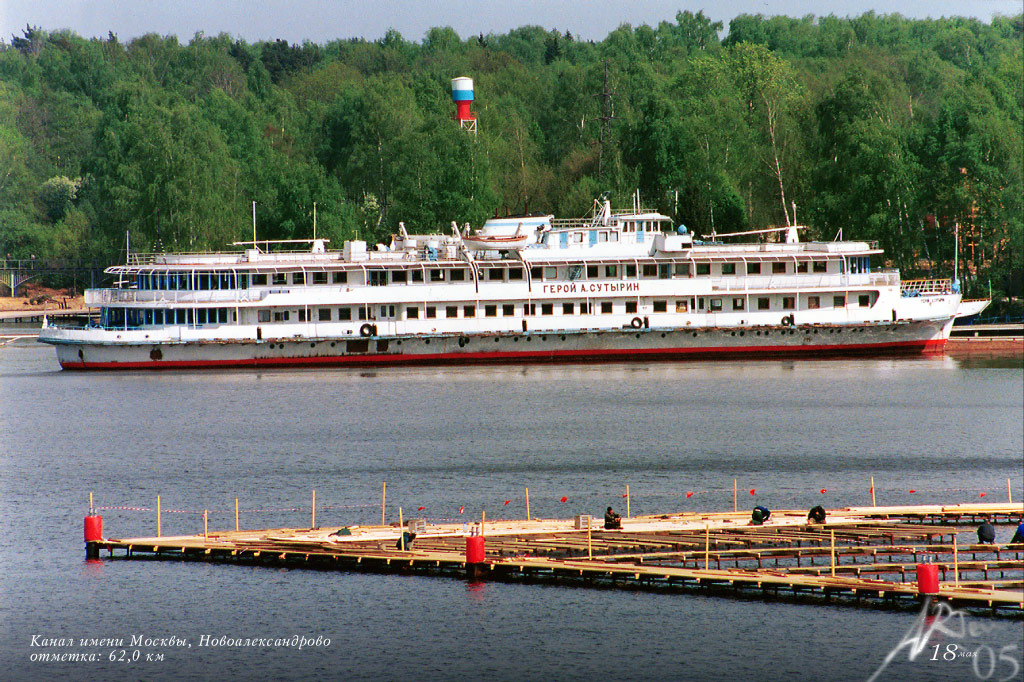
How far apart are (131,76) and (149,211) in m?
46.3

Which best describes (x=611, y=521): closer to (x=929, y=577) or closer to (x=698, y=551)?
(x=698, y=551)

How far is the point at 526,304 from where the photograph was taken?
70.2 meters

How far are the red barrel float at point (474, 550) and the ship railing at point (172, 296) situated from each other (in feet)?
130

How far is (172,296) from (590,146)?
50456 millimetres

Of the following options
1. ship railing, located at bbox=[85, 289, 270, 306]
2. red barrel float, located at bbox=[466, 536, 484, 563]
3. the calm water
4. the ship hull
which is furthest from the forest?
red barrel float, located at bbox=[466, 536, 484, 563]

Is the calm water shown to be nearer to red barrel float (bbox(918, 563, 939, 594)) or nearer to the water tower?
red barrel float (bbox(918, 563, 939, 594))

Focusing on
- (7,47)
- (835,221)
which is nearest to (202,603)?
(835,221)

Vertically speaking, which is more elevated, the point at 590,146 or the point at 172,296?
the point at 590,146

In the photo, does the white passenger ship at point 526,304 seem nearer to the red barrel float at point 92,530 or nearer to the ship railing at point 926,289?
the ship railing at point 926,289

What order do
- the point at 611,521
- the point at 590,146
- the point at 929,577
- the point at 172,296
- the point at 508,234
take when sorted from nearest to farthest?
→ the point at 929,577
the point at 611,521
the point at 172,296
the point at 508,234
the point at 590,146

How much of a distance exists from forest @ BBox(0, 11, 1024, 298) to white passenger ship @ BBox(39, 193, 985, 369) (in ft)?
29.1

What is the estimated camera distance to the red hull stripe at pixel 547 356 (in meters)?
69.6

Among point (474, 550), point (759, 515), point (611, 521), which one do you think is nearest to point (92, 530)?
point (474, 550)

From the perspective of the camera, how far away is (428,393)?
60.7 meters
